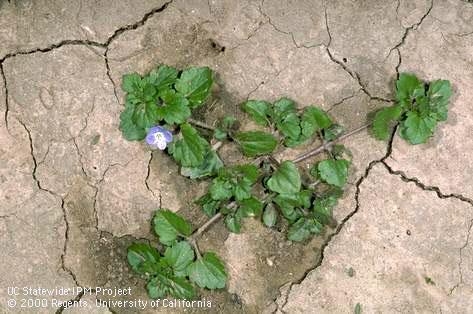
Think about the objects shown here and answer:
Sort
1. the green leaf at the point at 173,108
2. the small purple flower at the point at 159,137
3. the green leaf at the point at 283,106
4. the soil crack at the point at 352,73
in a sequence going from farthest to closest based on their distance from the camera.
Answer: the soil crack at the point at 352,73, the green leaf at the point at 283,106, the small purple flower at the point at 159,137, the green leaf at the point at 173,108

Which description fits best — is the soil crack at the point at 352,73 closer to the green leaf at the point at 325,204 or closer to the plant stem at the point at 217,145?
the green leaf at the point at 325,204

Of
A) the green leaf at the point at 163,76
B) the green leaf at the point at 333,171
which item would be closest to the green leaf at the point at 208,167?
the green leaf at the point at 163,76

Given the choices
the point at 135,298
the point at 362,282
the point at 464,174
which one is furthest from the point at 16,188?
the point at 464,174

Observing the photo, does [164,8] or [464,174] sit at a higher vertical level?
[164,8]

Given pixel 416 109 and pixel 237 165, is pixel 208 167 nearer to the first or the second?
pixel 237 165

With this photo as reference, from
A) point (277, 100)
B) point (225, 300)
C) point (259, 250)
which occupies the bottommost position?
point (225, 300)

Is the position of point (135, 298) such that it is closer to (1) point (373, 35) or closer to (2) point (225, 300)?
(2) point (225, 300)

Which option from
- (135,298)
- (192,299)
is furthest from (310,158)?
(135,298)
